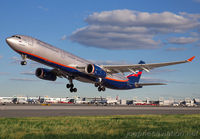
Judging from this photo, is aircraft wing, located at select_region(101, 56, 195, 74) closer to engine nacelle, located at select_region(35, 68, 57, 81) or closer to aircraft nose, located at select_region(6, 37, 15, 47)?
engine nacelle, located at select_region(35, 68, 57, 81)

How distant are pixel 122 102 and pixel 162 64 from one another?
10182 cm

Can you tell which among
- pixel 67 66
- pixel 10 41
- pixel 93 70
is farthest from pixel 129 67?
pixel 10 41

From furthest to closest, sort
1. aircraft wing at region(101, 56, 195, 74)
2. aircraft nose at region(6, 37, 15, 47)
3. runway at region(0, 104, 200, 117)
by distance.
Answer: aircraft wing at region(101, 56, 195, 74) < runway at region(0, 104, 200, 117) < aircraft nose at region(6, 37, 15, 47)

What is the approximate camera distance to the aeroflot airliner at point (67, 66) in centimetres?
3569

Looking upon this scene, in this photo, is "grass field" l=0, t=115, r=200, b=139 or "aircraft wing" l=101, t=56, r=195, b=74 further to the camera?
"aircraft wing" l=101, t=56, r=195, b=74

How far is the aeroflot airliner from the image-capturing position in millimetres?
35688

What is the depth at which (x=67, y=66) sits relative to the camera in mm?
40656

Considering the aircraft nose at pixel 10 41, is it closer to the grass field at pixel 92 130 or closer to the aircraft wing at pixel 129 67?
the grass field at pixel 92 130

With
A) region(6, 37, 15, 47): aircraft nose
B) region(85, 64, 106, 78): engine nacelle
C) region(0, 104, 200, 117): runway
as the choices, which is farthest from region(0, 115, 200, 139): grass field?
region(85, 64, 106, 78): engine nacelle

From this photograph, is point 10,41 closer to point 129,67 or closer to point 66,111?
point 66,111

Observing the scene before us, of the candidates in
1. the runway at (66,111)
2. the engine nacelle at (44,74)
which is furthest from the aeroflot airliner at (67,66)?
the runway at (66,111)

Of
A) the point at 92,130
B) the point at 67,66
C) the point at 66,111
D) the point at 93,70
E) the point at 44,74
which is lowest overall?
the point at 66,111

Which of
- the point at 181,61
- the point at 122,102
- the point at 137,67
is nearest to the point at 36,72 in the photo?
the point at 137,67

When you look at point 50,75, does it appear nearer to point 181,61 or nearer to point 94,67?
point 94,67
